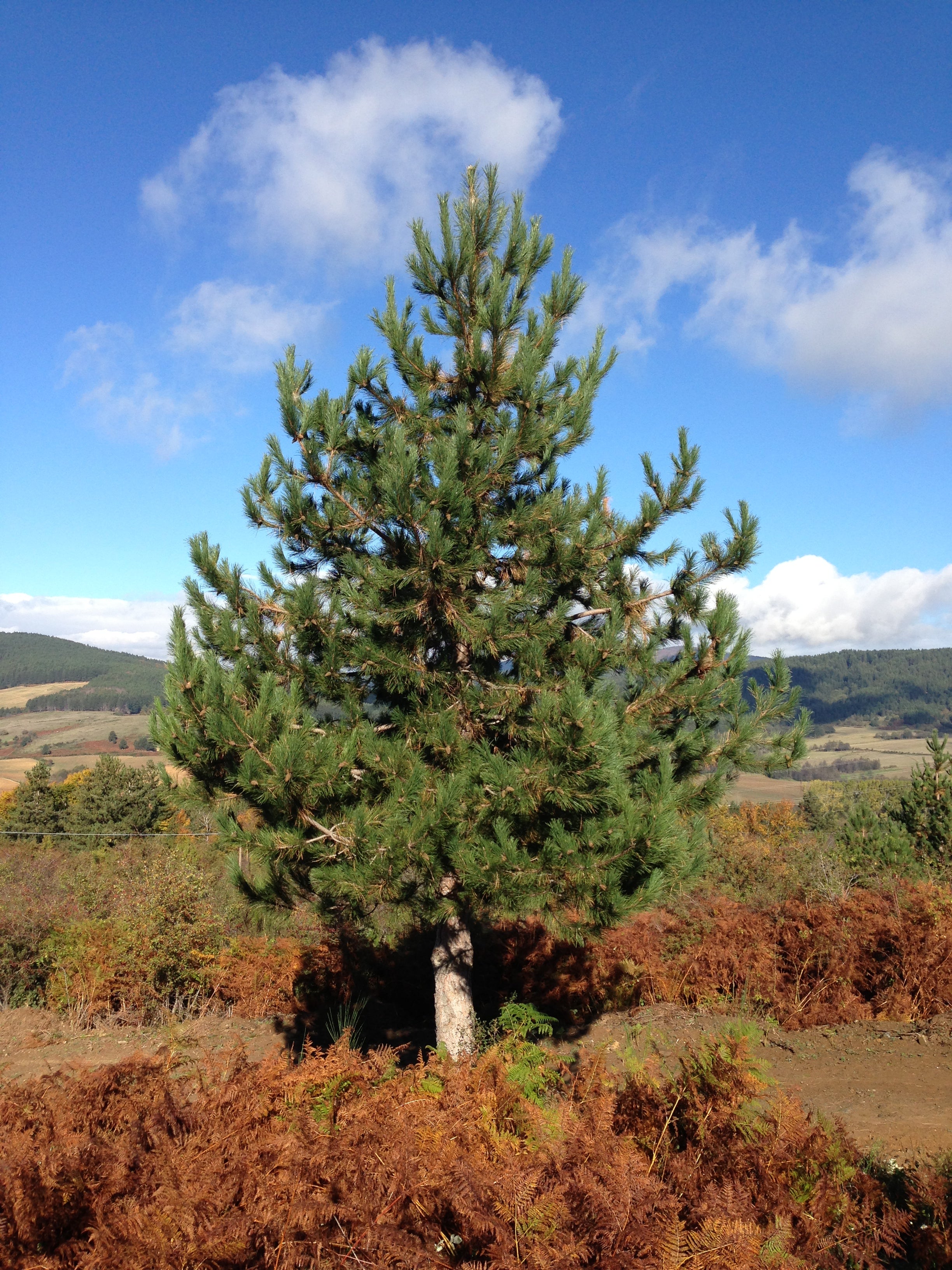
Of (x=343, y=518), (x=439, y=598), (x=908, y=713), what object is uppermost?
(x=343, y=518)

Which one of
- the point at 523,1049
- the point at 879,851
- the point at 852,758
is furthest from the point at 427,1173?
the point at 852,758

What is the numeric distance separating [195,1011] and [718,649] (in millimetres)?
9064

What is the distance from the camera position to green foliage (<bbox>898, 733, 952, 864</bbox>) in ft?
44.3

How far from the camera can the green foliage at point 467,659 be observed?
454 centimetres

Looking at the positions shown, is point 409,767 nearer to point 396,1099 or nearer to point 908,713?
point 396,1099

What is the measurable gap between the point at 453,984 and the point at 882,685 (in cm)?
15443

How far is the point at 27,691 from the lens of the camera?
115312 millimetres

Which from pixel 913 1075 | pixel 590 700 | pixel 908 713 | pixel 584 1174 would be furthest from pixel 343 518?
pixel 908 713

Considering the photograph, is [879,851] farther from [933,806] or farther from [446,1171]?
[446,1171]

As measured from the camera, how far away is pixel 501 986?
32.4 feet

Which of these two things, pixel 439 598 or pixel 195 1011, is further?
pixel 195 1011

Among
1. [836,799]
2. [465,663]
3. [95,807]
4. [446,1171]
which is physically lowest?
[836,799]

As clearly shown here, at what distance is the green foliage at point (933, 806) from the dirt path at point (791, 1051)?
271 inches

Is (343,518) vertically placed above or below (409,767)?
above
